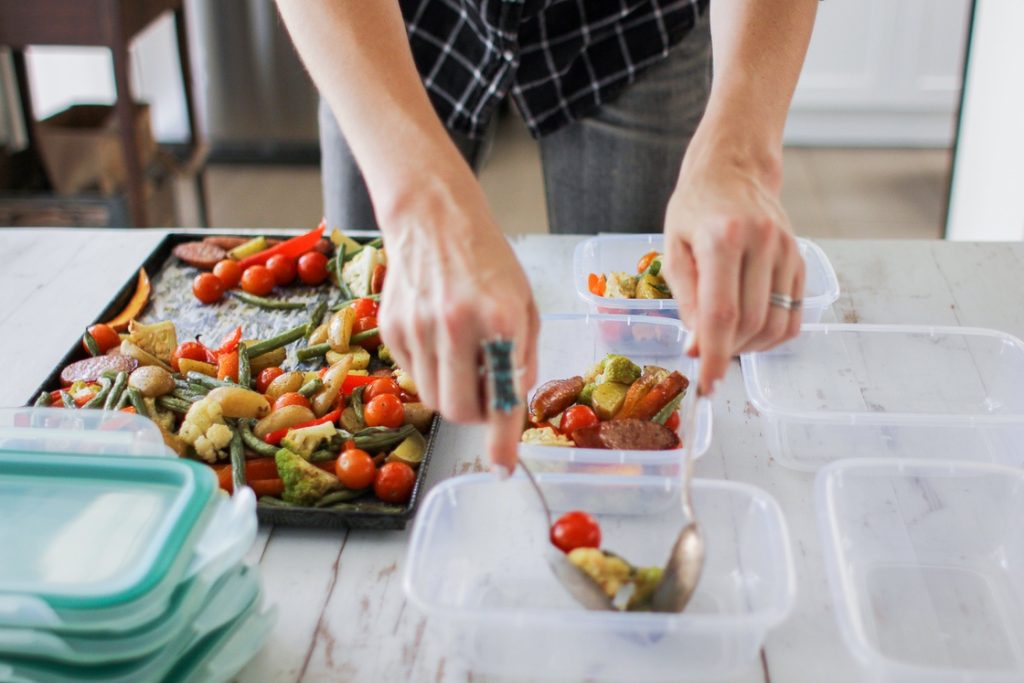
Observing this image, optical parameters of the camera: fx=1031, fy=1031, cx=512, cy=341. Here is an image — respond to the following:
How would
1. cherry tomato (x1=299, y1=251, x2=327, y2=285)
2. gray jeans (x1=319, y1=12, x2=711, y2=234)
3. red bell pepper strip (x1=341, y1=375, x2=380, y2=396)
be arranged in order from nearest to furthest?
red bell pepper strip (x1=341, y1=375, x2=380, y2=396), cherry tomato (x1=299, y1=251, x2=327, y2=285), gray jeans (x1=319, y1=12, x2=711, y2=234)

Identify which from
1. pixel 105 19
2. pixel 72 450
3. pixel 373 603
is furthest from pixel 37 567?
pixel 105 19

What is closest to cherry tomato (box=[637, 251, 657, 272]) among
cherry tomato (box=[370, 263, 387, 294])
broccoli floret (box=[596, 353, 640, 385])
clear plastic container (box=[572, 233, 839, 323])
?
clear plastic container (box=[572, 233, 839, 323])

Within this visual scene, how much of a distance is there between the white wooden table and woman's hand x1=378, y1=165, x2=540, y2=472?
23cm

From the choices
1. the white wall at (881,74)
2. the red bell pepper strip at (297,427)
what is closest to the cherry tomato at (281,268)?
the red bell pepper strip at (297,427)

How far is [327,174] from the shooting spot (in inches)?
75.5

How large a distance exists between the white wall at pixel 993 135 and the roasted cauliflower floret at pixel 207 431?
2.26 metres

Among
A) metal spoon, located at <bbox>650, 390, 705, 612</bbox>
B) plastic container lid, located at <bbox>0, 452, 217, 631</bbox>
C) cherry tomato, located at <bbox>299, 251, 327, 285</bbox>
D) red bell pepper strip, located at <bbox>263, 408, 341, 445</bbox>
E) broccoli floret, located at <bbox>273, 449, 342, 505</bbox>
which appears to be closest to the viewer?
plastic container lid, located at <bbox>0, 452, 217, 631</bbox>

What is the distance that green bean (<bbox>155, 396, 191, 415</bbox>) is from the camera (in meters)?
1.31

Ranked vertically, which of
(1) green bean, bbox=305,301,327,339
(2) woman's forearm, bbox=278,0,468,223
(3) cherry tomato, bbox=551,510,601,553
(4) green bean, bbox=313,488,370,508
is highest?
(2) woman's forearm, bbox=278,0,468,223

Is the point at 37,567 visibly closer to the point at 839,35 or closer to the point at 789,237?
the point at 789,237

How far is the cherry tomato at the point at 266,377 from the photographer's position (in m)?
1.36

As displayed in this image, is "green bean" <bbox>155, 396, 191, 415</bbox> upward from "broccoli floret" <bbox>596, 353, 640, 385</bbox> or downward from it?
downward

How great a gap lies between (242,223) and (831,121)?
2398mm

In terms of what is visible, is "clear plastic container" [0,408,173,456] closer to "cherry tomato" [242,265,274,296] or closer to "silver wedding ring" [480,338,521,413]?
"silver wedding ring" [480,338,521,413]
